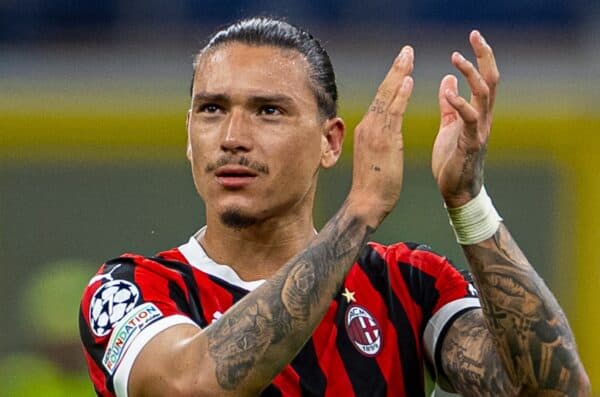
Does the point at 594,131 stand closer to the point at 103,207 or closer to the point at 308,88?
the point at 103,207

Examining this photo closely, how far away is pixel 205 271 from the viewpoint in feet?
13.0

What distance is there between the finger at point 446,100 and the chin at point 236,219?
0.55m

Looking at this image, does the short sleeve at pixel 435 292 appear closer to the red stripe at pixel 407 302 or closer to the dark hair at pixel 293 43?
the red stripe at pixel 407 302

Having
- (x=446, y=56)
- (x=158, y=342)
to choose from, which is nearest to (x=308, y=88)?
(x=158, y=342)

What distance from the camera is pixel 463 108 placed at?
11.6 feet

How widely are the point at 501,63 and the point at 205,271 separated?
15.8 ft

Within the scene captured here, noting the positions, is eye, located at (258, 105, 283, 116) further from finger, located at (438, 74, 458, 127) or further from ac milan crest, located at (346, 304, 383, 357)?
ac milan crest, located at (346, 304, 383, 357)

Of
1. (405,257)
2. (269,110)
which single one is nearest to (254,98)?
(269,110)

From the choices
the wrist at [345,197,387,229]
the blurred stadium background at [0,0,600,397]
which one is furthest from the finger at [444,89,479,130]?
the blurred stadium background at [0,0,600,397]

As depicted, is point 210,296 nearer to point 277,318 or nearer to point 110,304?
point 110,304

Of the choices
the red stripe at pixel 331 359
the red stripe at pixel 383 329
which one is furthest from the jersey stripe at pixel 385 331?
the red stripe at pixel 331 359

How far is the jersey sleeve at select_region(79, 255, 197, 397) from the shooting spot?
3568 mm

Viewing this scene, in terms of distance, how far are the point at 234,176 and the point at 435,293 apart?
25.4 inches

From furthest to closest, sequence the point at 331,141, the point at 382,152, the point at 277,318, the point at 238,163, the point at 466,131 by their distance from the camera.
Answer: the point at 331,141 → the point at 238,163 → the point at 466,131 → the point at 382,152 → the point at 277,318
